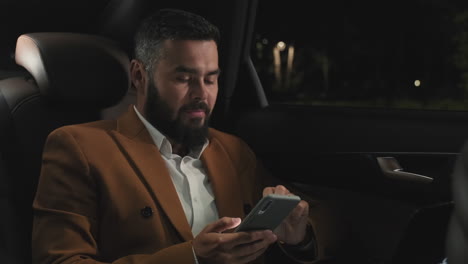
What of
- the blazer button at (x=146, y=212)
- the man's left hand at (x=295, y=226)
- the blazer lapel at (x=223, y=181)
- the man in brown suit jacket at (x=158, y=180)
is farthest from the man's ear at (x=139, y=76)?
the man's left hand at (x=295, y=226)

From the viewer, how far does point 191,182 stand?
5.83ft

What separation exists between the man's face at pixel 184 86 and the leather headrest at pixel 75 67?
0.52 ft

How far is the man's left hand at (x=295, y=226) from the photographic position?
5.52 feet

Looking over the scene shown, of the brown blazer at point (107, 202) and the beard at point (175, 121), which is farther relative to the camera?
the beard at point (175, 121)

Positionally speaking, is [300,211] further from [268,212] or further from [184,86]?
[184,86]

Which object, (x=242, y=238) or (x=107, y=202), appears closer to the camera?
(x=242, y=238)

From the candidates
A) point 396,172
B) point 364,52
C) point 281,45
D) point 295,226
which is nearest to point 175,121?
point 295,226

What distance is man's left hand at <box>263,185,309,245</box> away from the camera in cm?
168

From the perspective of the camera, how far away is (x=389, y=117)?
2.03 m

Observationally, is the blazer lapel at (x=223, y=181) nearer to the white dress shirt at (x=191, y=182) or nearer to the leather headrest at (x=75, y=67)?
the white dress shirt at (x=191, y=182)

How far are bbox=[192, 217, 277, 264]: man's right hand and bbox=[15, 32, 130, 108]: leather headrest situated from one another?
597 mm

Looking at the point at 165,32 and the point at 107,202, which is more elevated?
the point at 165,32

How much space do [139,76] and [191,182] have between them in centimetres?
34

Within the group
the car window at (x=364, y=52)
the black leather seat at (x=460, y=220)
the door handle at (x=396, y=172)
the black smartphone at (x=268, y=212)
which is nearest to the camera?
the black leather seat at (x=460, y=220)
